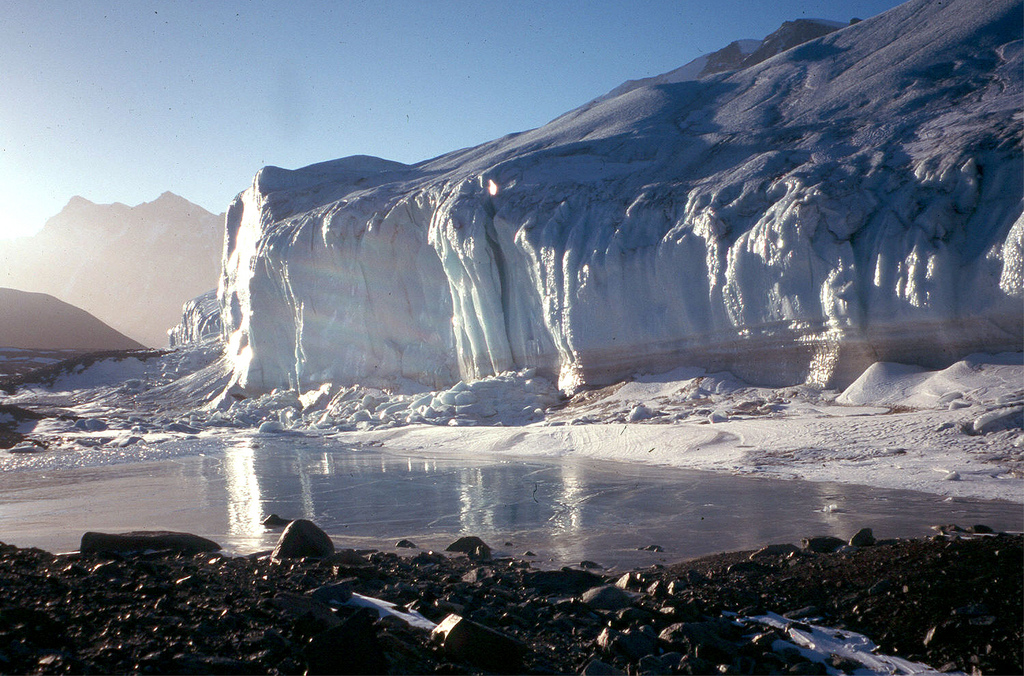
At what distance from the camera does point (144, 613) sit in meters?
2.24

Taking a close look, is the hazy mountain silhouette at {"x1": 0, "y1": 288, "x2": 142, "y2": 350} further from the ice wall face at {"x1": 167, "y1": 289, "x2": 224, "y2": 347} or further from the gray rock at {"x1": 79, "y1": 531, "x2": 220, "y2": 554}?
the gray rock at {"x1": 79, "y1": 531, "x2": 220, "y2": 554}

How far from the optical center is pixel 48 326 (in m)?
44.2

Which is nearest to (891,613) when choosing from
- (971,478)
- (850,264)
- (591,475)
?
(971,478)

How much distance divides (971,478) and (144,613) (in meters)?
5.53

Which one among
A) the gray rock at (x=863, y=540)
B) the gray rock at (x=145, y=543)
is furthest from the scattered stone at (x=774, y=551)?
the gray rock at (x=145, y=543)

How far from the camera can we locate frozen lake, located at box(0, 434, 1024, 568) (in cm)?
415

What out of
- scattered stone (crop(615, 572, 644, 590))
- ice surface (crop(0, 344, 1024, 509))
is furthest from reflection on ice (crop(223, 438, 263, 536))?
scattered stone (crop(615, 572, 644, 590))

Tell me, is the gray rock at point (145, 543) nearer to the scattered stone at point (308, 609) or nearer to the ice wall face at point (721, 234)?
the scattered stone at point (308, 609)

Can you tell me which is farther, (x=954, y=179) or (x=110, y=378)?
(x=110, y=378)

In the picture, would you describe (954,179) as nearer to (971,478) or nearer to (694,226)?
(694,226)

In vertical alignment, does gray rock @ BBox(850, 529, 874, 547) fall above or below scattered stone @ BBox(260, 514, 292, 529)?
below

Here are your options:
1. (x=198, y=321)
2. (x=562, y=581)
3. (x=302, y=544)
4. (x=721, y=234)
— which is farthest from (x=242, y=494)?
(x=198, y=321)

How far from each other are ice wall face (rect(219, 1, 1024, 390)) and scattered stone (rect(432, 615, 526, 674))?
7.52 meters

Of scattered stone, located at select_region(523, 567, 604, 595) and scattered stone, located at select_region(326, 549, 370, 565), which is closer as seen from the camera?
scattered stone, located at select_region(523, 567, 604, 595)
